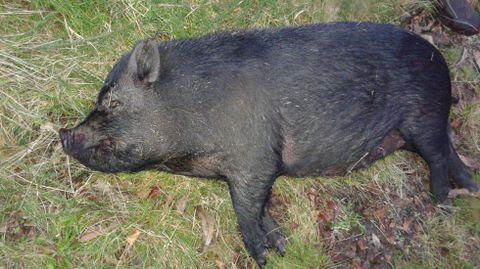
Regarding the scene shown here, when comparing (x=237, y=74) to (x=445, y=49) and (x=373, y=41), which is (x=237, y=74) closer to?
(x=373, y=41)

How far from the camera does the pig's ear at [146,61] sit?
3695 millimetres

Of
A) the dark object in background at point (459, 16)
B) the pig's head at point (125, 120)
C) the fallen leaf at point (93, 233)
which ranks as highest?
the pig's head at point (125, 120)

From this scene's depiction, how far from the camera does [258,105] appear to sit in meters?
3.83

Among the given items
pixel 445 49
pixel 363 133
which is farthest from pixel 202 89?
pixel 445 49

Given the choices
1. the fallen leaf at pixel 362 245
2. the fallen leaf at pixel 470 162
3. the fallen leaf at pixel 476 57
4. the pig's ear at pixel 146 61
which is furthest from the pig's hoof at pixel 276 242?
the fallen leaf at pixel 476 57

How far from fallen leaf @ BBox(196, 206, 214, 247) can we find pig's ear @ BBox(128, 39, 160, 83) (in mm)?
1256

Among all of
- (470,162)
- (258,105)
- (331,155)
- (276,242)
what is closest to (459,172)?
(470,162)

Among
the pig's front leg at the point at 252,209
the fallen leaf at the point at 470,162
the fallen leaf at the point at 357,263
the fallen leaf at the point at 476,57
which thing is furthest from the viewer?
the fallen leaf at the point at 476,57

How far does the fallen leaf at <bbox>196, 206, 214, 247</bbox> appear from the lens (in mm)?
4449

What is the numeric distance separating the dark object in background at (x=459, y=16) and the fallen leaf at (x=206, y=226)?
2.90m

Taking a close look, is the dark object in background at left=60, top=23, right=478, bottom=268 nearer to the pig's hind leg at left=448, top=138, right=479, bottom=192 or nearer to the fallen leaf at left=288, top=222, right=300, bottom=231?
the fallen leaf at left=288, top=222, right=300, bottom=231

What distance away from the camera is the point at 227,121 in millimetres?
3818

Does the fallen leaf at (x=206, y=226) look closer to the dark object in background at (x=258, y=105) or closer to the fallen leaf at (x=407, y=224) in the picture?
the dark object in background at (x=258, y=105)

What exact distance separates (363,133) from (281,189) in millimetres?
914
